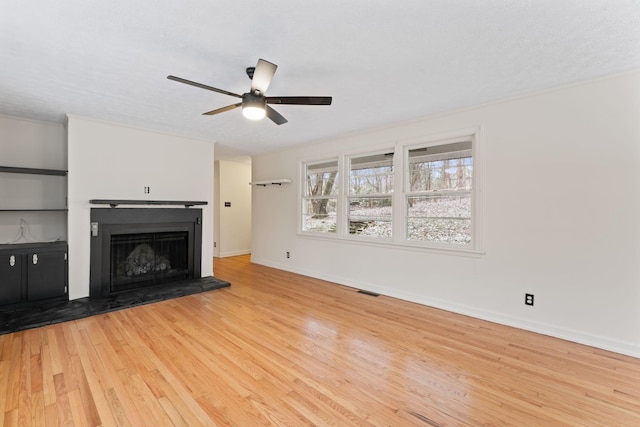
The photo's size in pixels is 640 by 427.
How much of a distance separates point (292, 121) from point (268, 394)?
3298mm

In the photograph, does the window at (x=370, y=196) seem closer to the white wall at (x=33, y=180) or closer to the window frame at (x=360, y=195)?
the window frame at (x=360, y=195)

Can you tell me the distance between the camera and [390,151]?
4.42 m

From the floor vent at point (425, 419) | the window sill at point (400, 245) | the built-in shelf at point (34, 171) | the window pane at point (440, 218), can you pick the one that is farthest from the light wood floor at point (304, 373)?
the built-in shelf at point (34, 171)

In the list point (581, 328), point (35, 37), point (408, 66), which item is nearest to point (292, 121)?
point (408, 66)

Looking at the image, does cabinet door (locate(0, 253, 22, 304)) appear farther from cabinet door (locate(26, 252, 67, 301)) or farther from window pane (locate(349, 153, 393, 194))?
window pane (locate(349, 153, 393, 194))

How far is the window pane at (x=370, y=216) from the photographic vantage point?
179 inches

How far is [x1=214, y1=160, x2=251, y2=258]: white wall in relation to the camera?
7.37 metres

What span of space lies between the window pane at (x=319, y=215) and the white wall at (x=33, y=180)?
3749 millimetres

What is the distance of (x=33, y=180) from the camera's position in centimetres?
409

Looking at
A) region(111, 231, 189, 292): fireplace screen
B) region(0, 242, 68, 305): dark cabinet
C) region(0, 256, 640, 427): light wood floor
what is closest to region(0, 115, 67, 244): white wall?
region(0, 242, 68, 305): dark cabinet

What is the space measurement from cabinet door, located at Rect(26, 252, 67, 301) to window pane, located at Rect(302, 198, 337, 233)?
3631 mm

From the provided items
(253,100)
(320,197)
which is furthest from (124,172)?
(320,197)

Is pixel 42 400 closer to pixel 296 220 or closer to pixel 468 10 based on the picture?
pixel 468 10

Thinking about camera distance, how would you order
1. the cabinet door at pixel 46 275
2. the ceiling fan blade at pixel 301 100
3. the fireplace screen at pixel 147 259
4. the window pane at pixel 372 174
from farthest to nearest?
the window pane at pixel 372 174, the fireplace screen at pixel 147 259, the cabinet door at pixel 46 275, the ceiling fan blade at pixel 301 100
